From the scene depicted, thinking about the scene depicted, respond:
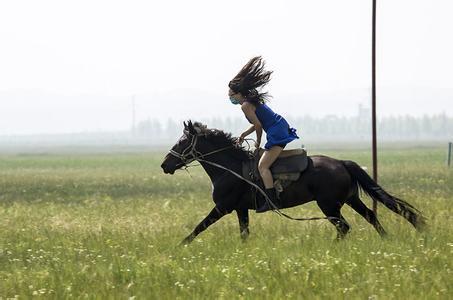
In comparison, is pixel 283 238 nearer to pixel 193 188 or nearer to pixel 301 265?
pixel 301 265

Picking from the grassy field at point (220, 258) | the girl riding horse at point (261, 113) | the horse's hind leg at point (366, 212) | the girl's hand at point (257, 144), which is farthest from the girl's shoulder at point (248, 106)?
the horse's hind leg at point (366, 212)

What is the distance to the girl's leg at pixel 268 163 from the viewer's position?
12.4 metres

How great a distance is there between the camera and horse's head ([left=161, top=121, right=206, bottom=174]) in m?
13.0

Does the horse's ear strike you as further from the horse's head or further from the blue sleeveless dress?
the blue sleeveless dress

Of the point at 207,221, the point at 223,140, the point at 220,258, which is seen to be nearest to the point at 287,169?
the point at 223,140

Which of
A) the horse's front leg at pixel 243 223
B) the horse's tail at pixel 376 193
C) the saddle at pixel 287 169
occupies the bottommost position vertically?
the horse's front leg at pixel 243 223

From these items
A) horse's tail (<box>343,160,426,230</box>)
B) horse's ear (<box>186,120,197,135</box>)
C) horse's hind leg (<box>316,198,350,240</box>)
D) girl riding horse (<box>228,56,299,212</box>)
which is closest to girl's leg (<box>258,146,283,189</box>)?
girl riding horse (<box>228,56,299,212</box>)

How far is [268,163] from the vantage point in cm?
1245

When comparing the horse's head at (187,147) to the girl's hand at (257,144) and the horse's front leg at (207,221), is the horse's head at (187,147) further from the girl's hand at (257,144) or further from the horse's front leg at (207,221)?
the horse's front leg at (207,221)

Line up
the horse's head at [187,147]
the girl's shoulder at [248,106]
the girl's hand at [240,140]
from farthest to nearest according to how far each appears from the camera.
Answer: the horse's head at [187,147], the girl's hand at [240,140], the girl's shoulder at [248,106]

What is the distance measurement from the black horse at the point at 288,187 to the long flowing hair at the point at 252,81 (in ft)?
3.08

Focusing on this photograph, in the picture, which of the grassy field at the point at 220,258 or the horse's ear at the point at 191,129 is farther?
the horse's ear at the point at 191,129

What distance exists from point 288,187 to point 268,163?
467mm

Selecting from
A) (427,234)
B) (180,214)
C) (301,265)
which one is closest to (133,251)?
(301,265)
